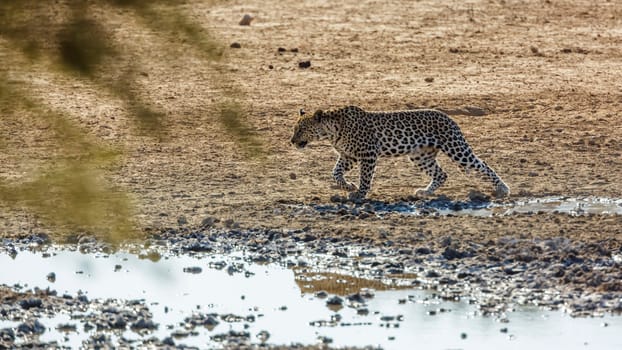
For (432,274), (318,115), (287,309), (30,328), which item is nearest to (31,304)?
(30,328)

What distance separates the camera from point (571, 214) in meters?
10.1

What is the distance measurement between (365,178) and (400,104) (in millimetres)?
3957

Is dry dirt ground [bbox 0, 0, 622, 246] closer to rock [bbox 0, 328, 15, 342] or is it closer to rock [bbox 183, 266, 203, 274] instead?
rock [bbox 183, 266, 203, 274]

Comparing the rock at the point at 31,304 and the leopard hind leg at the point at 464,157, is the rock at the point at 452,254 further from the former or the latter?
the rock at the point at 31,304

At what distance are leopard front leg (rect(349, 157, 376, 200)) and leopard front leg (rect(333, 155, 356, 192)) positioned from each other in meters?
0.18

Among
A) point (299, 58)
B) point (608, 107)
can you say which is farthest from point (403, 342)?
point (299, 58)

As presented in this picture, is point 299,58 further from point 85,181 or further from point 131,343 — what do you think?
point 85,181

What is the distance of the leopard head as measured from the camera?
1109 cm

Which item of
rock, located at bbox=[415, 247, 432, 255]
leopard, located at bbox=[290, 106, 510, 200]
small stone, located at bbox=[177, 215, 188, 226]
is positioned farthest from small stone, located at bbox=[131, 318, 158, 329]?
leopard, located at bbox=[290, 106, 510, 200]

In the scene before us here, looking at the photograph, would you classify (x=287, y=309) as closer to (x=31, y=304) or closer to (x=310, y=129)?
(x=31, y=304)

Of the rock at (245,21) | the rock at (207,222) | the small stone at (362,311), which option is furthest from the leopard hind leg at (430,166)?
the rock at (245,21)

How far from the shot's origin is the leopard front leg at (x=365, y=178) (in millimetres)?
10578

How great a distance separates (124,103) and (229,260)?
6852mm

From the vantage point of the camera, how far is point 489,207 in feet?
34.1
